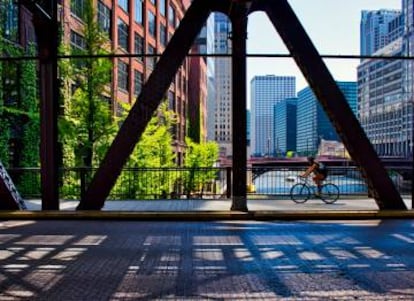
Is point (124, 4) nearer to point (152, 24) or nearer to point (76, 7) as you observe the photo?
point (152, 24)

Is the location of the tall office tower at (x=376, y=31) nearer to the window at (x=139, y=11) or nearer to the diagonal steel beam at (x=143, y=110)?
the window at (x=139, y=11)

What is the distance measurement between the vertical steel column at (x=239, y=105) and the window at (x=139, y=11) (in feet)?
143

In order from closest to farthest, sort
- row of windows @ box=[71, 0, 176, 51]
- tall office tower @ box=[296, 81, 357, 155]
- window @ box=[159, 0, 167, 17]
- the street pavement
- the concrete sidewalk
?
1. the street pavement
2. the concrete sidewalk
3. row of windows @ box=[71, 0, 176, 51]
4. window @ box=[159, 0, 167, 17]
5. tall office tower @ box=[296, 81, 357, 155]

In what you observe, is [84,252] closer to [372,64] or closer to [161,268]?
[161,268]

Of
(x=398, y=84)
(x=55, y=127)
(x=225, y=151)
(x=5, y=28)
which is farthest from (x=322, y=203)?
(x=225, y=151)

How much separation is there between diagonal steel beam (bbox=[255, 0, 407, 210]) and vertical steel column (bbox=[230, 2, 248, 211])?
37.9 inches

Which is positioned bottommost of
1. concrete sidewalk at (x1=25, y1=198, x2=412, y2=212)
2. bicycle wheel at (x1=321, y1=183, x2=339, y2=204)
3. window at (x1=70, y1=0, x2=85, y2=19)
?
concrete sidewalk at (x1=25, y1=198, x2=412, y2=212)

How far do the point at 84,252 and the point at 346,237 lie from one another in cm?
529

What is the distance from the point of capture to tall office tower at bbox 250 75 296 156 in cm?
14025

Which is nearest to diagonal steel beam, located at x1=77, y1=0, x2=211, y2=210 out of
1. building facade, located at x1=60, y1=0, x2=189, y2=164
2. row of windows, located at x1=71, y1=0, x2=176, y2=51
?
building facade, located at x1=60, y1=0, x2=189, y2=164

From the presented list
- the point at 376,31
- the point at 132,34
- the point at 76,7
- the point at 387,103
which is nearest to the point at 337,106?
the point at 76,7

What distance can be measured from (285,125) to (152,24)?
75.6 m

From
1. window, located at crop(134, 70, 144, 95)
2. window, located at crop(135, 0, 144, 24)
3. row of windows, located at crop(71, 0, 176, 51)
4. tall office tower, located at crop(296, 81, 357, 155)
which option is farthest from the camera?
tall office tower, located at crop(296, 81, 357, 155)

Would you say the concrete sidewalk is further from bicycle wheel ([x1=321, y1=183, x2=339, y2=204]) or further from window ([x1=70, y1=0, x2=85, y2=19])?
window ([x1=70, y1=0, x2=85, y2=19])
